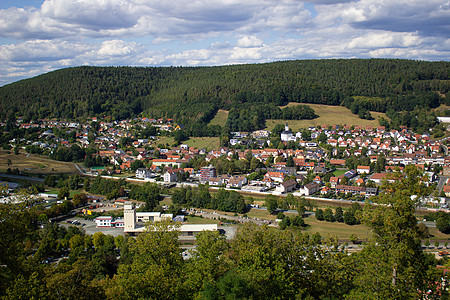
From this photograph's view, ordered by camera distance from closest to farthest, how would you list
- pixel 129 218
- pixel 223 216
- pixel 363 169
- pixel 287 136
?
pixel 129 218, pixel 223 216, pixel 363 169, pixel 287 136

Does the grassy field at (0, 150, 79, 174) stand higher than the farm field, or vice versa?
the farm field

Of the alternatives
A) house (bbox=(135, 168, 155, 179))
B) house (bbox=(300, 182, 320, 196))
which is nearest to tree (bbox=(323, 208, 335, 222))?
house (bbox=(300, 182, 320, 196))

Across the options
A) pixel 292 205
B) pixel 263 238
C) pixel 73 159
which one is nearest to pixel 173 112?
pixel 73 159

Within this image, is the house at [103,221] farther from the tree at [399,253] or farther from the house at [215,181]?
the tree at [399,253]

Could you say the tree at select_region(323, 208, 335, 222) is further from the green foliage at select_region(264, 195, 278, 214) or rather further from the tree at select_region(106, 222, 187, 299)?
the tree at select_region(106, 222, 187, 299)

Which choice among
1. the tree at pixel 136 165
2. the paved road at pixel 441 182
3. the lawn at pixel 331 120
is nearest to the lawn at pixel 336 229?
the paved road at pixel 441 182

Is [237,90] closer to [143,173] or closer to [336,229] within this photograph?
[143,173]

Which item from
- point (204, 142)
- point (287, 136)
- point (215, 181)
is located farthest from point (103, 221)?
point (287, 136)
